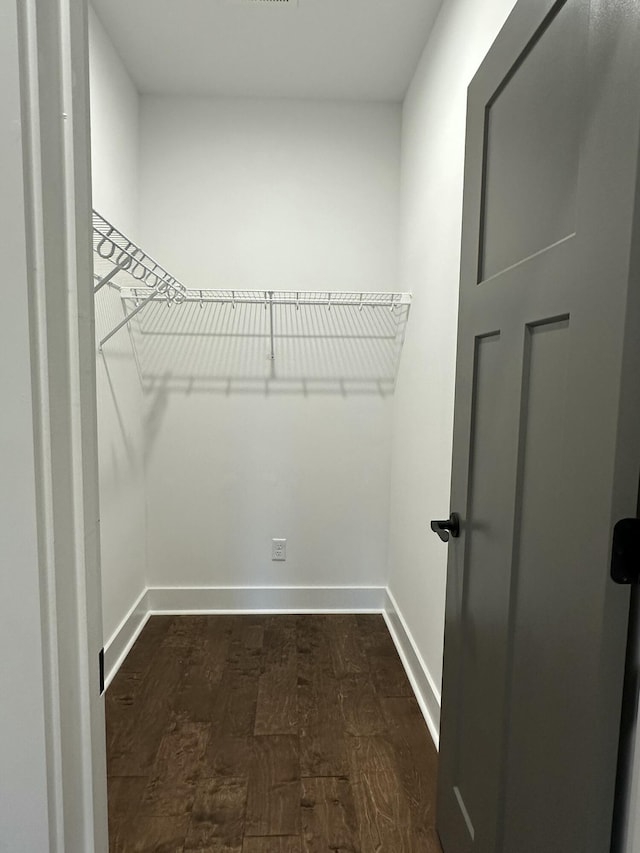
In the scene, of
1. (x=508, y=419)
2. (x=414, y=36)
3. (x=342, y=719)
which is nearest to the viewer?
(x=508, y=419)

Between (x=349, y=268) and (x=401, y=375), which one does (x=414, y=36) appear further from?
(x=401, y=375)

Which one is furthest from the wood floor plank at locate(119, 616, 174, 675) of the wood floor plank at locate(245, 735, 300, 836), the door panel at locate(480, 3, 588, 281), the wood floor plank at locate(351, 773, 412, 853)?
the door panel at locate(480, 3, 588, 281)

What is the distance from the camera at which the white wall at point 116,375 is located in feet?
6.89

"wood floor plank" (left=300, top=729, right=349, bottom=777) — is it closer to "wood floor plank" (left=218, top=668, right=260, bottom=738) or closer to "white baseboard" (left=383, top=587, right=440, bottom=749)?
"wood floor plank" (left=218, top=668, right=260, bottom=738)

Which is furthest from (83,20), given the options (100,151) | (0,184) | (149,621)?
(149,621)

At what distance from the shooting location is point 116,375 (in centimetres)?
233

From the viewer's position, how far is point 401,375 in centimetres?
263

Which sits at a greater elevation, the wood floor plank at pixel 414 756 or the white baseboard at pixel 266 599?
the white baseboard at pixel 266 599

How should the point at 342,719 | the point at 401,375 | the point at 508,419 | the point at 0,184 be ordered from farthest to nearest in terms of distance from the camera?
the point at 401,375, the point at 342,719, the point at 508,419, the point at 0,184

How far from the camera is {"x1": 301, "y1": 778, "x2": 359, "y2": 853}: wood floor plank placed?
4.87 ft

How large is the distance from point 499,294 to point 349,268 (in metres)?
1.73

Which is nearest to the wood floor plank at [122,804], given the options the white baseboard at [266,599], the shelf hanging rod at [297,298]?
the white baseboard at [266,599]

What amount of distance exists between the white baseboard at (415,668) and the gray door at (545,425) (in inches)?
22.5

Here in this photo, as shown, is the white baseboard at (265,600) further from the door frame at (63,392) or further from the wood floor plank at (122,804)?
the door frame at (63,392)
